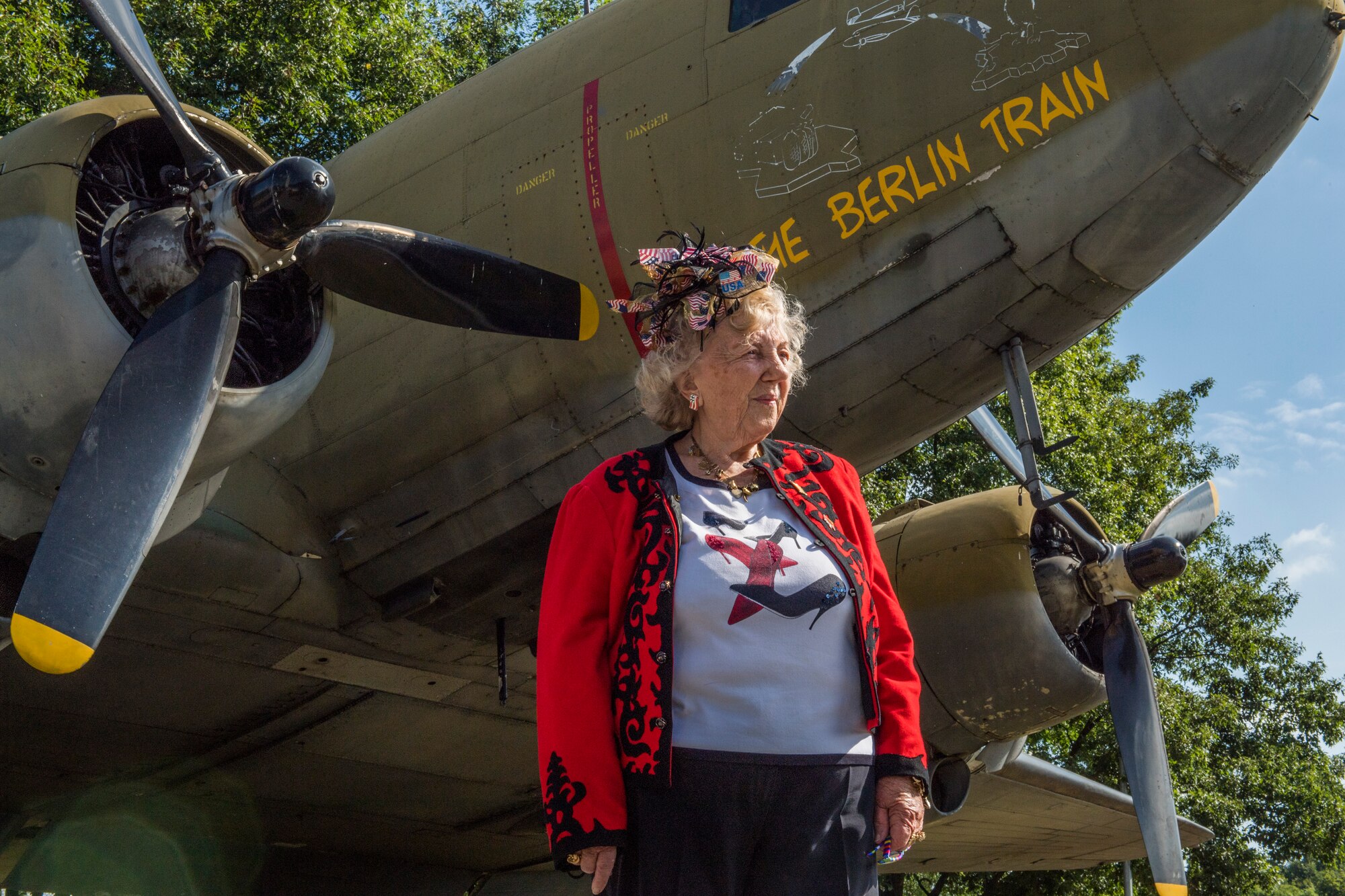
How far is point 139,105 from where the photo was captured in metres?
5.42

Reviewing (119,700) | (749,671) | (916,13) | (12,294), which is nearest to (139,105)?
(12,294)

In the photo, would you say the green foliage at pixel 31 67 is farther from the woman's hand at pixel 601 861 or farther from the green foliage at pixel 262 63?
the woman's hand at pixel 601 861

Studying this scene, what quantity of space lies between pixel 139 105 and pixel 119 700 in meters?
3.14

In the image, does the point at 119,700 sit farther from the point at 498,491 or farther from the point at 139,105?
the point at 139,105

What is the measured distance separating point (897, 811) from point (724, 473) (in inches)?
30.3

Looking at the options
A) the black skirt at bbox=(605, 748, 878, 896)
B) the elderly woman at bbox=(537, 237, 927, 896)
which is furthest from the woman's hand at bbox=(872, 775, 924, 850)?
the black skirt at bbox=(605, 748, 878, 896)

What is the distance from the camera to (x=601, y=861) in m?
2.17

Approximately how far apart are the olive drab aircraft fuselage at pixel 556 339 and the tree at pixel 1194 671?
39.2 feet

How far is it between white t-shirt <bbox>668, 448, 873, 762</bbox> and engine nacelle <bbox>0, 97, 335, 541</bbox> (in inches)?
133

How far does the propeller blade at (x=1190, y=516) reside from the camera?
8031 millimetres

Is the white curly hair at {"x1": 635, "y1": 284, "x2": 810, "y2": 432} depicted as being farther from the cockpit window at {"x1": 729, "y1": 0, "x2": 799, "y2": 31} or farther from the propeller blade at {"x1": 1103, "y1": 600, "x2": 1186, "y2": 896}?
the propeller blade at {"x1": 1103, "y1": 600, "x2": 1186, "y2": 896}

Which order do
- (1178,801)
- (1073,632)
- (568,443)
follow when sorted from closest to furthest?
(568,443)
(1073,632)
(1178,801)

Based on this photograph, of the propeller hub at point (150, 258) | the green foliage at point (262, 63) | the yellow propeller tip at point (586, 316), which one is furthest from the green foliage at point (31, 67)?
the yellow propeller tip at point (586, 316)

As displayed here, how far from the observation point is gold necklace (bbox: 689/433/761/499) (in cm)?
254
